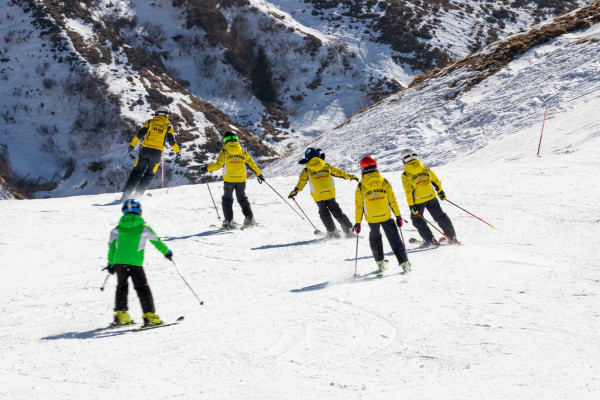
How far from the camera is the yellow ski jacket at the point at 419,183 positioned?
33.8 ft

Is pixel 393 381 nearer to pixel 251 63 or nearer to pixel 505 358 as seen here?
pixel 505 358

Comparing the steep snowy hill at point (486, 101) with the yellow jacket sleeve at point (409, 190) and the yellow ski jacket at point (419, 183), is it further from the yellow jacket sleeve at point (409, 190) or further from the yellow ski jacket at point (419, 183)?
the yellow jacket sleeve at point (409, 190)

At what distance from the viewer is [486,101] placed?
27219 millimetres

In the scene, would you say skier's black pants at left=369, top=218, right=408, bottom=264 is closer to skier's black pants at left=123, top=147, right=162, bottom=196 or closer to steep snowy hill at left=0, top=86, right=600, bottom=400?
steep snowy hill at left=0, top=86, right=600, bottom=400

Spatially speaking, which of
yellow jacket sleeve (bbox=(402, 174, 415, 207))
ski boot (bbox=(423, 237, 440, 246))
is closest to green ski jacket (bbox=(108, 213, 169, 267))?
yellow jacket sleeve (bbox=(402, 174, 415, 207))

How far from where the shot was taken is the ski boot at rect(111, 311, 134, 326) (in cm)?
670

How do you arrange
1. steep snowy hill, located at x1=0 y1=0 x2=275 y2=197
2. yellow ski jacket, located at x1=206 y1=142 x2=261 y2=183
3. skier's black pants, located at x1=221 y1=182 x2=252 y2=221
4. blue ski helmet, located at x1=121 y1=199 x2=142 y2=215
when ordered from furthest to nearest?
steep snowy hill, located at x1=0 y1=0 x2=275 y2=197
skier's black pants, located at x1=221 y1=182 x2=252 y2=221
yellow ski jacket, located at x1=206 y1=142 x2=261 y2=183
blue ski helmet, located at x1=121 y1=199 x2=142 y2=215

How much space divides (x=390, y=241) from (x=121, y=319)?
4.09 m

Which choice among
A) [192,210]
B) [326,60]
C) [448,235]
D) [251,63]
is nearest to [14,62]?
[251,63]

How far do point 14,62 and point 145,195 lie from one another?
31965 mm

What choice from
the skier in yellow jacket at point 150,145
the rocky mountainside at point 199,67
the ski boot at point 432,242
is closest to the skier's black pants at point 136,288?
the ski boot at point 432,242

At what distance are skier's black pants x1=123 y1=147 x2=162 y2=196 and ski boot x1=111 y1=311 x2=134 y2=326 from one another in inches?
286

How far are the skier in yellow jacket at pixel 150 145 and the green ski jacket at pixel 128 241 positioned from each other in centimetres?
672

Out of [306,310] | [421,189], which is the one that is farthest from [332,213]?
[306,310]
